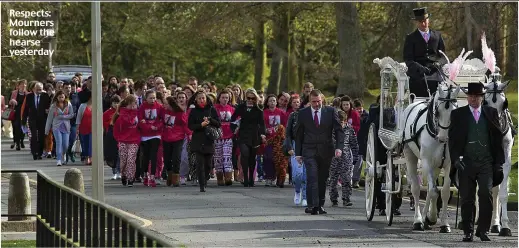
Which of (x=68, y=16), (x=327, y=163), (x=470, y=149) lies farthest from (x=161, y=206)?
(x=68, y=16)

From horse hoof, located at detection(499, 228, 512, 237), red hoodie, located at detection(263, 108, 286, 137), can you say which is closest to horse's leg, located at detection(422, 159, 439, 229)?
horse hoof, located at detection(499, 228, 512, 237)

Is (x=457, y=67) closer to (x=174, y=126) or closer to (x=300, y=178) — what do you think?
(x=300, y=178)

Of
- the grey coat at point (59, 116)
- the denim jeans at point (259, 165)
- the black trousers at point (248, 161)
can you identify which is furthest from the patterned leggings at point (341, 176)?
the grey coat at point (59, 116)

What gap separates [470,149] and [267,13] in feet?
111

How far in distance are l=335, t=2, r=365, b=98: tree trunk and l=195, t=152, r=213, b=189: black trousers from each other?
1920cm

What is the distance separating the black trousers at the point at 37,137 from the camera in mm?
33781

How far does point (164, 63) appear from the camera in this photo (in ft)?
259

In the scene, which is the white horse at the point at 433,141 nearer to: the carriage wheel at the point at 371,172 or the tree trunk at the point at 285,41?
the carriage wheel at the point at 371,172

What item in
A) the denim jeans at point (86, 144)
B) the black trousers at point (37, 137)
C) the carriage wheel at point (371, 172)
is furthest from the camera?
the black trousers at point (37, 137)

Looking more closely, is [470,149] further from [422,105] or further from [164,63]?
[164,63]

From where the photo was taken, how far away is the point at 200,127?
2511cm

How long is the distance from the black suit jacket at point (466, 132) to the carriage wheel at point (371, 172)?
284 centimetres

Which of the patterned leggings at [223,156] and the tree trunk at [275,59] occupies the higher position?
the tree trunk at [275,59]

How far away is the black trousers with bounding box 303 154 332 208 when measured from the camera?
807 inches
